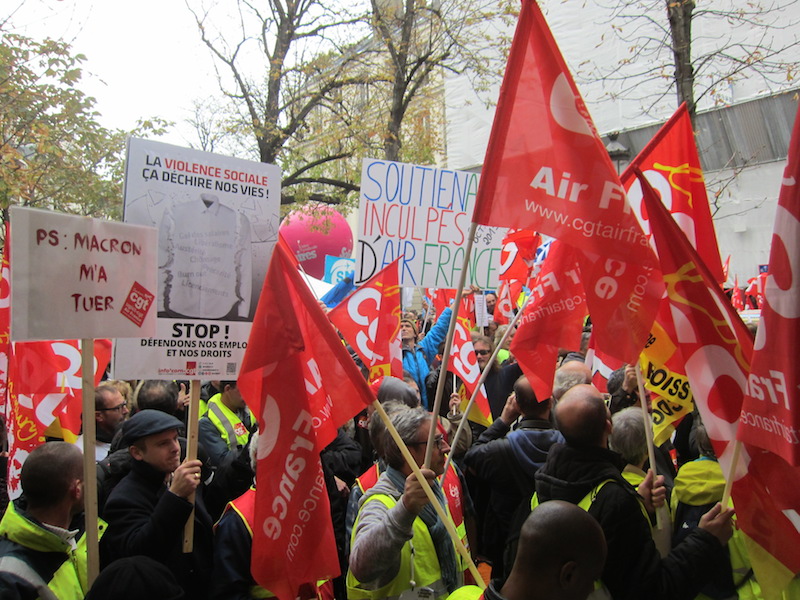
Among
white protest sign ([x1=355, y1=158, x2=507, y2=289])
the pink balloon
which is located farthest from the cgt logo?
the pink balloon

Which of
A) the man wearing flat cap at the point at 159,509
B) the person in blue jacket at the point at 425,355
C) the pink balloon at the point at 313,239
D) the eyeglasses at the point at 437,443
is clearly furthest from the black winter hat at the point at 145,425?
the pink balloon at the point at 313,239

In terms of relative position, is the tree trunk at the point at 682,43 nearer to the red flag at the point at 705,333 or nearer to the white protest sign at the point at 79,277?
the red flag at the point at 705,333

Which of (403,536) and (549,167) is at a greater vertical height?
(549,167)

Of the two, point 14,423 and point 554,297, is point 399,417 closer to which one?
point 554,297

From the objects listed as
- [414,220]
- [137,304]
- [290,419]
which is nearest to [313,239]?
[414,220]

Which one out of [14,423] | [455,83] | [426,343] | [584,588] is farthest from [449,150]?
[584,588]

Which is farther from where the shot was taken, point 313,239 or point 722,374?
point 313,239

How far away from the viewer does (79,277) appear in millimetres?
3107

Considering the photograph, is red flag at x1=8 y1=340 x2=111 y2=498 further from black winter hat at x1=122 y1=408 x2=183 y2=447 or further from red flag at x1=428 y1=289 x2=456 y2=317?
red flag at x1=428 y1=289 x2=456 y2=317

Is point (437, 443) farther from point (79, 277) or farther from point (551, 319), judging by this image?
point (79, 277)

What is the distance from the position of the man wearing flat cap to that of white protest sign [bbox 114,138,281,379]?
1.16 feet

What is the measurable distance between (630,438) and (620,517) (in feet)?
2.82

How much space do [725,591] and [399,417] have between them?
5.34ft

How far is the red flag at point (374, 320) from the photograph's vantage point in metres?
5.67
